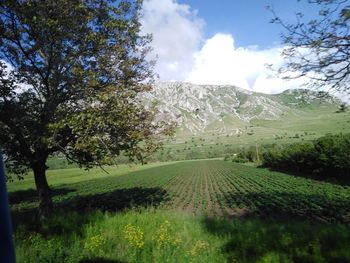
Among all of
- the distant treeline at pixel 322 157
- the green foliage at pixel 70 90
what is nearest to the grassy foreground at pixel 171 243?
the green foliage at pixel 70 90

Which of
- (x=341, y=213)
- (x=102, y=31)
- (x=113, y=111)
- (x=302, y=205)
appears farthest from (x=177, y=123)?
(x=302, y=205)

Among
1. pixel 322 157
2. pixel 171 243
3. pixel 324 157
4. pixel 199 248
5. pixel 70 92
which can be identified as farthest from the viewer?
pixel 322 157

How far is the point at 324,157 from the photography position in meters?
51.5

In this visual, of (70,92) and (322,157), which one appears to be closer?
(70,92)

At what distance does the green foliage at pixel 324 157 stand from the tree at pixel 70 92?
135 feet

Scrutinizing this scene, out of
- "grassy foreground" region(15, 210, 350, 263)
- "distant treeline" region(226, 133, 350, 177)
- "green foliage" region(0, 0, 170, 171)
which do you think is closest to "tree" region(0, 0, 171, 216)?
"green foliage" region(0, 0, 170, 171)

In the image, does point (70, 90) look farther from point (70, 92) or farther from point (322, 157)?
point (322, 157)

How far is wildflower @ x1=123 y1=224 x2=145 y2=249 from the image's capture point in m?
7.78

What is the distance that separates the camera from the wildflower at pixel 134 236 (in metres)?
7.78

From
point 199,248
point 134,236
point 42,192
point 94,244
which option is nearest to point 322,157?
point 42,192

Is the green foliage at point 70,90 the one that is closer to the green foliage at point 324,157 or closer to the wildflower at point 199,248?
the wildflower at point 199,248

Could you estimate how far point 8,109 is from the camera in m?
13.9

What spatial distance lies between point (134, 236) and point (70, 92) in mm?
8481

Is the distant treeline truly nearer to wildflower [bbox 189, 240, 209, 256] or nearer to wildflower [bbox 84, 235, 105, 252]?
wildflower [bbox 189, 240, 209, 256]
